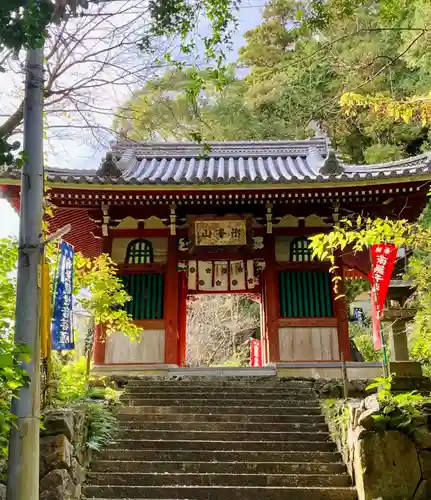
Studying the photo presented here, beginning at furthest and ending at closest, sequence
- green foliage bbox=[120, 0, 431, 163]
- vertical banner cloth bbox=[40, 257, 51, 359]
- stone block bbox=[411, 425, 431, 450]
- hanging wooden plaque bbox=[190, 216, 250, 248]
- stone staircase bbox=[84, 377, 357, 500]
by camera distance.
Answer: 1. green foliage bbox=[120, 0, 431, 163]
2. hanging wooden plaque bbox=[190, 216, 250, 248]
3. stone staircase bbox=[84, 377, 357, 500]
4. stone block bbox=[411, 425, 431, 450]
5. vertical banner cloth bbox=[40, 257, 51, 359]

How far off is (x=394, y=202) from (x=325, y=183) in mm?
2129

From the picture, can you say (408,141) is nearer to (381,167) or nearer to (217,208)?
(381,167)

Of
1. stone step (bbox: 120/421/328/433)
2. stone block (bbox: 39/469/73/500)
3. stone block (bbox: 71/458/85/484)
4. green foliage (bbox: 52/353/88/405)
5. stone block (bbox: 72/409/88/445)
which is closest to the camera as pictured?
stone block (bbox: 39/469/73/500)

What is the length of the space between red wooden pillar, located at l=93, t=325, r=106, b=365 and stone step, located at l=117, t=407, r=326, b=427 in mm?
3453

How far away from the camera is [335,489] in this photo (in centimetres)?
595

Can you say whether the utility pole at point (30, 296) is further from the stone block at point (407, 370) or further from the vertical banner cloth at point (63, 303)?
the stone block at point (407, 370)

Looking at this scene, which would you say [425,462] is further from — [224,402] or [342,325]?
[342,325]

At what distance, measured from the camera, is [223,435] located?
7398mm

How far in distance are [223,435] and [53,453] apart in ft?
8.79

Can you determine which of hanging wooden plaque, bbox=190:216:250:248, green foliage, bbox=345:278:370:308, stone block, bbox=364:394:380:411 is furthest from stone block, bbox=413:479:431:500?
green foliage, bbox=345:278:370:308

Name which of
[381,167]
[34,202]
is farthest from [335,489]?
[381,167]

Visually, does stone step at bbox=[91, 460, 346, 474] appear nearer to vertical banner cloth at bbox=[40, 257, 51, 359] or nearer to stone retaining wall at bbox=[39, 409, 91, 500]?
stone retaining wall at bbox=[39, 409, 91, 500]

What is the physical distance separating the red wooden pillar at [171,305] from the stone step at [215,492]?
5.12 m

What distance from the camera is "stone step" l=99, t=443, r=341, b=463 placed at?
6.74 metres
